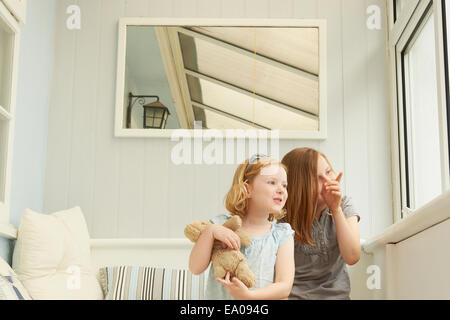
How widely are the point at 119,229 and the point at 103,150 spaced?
0.97 ft

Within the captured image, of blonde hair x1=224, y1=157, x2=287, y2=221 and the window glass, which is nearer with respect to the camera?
blonde hair x1=224, y1=157, x2=287, y2=221

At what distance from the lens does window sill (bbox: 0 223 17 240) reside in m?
1.74

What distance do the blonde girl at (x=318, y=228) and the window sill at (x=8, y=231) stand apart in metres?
0.85

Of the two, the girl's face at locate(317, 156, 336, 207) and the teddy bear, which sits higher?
the girl's face at locate(317, 156, 336, 207)

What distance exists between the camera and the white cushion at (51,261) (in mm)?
1720

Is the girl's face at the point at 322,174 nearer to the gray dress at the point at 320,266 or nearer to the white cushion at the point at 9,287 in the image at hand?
the gray dress at the point at 320,266

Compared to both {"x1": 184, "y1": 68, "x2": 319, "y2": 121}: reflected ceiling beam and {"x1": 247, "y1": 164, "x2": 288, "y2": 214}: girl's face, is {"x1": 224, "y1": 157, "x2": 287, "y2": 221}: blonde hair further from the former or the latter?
{"x1": 184, "y1": 68, "x2": 319, "y2": 121}: reflected ceiling beam

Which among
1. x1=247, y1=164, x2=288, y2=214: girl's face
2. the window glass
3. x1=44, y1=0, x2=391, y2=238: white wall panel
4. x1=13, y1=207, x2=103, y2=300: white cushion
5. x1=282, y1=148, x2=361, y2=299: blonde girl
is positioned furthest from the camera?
x1=44, y1=0, x2=391, y2=238: white wall panel

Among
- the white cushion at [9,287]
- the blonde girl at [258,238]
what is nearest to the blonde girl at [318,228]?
the blonde girl at [258,238]

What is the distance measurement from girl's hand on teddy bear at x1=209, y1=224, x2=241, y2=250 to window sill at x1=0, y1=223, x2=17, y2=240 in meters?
0.79

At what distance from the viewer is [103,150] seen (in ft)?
7.25

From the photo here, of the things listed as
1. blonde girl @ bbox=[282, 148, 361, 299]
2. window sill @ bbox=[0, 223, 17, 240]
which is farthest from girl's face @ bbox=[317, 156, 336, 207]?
window sill @ bbox=[0, 223, 17, 240]

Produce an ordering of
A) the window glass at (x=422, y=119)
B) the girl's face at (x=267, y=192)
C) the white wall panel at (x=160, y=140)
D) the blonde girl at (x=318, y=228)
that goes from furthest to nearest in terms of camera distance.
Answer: the white wall panel at (x=160, y=140), the window glass at (x=422, y=119), the blonde girl at (x=318, y=228), the girl's face at (x=267, y=192)

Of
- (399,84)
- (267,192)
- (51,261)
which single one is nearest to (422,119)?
(399,84)
